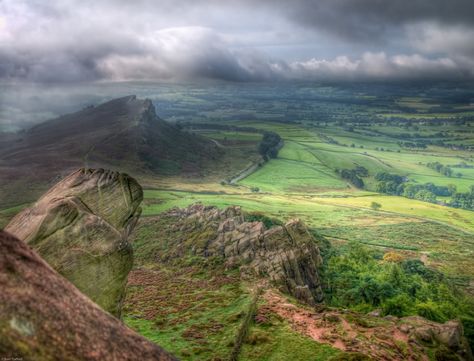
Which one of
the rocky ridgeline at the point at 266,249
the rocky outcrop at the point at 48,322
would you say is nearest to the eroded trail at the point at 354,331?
the rocky ridgeline at the point at 266,249

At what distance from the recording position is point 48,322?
499 inches

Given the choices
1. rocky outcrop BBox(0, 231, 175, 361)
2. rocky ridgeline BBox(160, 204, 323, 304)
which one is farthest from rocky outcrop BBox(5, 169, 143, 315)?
rocky ridgeline BBox(160, 204, 323, 304)

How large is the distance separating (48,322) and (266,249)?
56.7m

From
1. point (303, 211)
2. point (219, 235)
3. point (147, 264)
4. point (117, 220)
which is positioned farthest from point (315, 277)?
point (303, 211)

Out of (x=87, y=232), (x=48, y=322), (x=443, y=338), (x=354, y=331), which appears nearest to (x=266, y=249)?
(x=354, y=331)

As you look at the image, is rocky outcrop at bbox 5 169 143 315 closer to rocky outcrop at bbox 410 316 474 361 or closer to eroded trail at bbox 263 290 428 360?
eroded trail at bbox 263 290 428 360

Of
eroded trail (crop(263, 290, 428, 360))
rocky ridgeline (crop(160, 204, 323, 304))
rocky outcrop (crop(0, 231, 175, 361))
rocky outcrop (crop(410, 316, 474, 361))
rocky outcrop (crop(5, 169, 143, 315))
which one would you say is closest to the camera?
rocky outcrop (crop(0, 231, 175, 361))

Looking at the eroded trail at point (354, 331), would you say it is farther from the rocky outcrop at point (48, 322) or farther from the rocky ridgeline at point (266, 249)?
the rocky outcrop at point (48, 322)

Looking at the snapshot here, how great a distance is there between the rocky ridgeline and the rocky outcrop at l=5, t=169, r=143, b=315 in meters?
37.9

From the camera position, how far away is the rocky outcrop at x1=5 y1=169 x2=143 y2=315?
22719mm

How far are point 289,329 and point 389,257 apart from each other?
74823mm

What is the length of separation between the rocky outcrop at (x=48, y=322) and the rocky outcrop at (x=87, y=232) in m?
8.32

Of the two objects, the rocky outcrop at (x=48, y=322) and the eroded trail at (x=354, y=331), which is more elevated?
the rocky outcrop at (x=48, y=322)

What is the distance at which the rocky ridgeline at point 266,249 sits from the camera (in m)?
62.4
